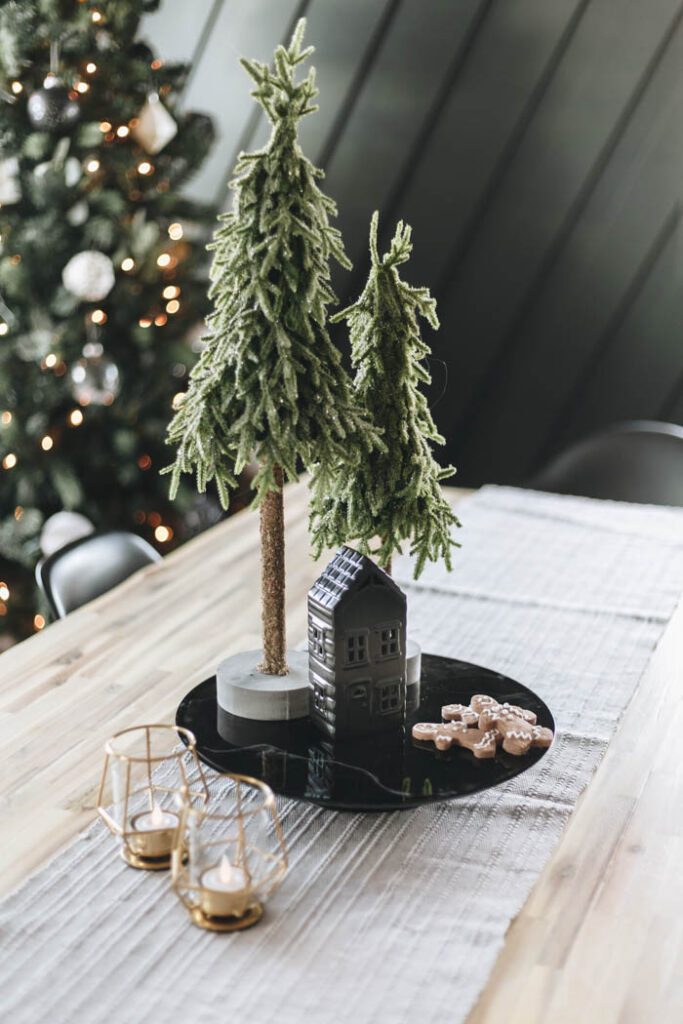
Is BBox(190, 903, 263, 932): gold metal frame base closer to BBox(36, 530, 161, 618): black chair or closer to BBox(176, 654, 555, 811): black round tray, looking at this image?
BBox(176, 654, 555, 811): black round tray

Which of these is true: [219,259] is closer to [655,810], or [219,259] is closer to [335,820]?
[335,820]

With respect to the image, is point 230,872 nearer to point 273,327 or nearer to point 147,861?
point 147,861

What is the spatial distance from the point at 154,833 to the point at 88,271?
6.26 ft

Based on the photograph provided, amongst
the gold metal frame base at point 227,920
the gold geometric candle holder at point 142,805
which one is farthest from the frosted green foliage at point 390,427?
the gold metal frame base at point 227,920

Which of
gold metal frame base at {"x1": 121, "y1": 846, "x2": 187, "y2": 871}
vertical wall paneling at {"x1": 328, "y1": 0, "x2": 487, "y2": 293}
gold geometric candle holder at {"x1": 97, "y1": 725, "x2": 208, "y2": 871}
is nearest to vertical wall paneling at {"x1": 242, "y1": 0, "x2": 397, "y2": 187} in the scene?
vertical wall paneling at {"x1": 328, "y1": 0, "x2": 487, "y2": 293}

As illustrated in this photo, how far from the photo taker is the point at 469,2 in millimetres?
3295

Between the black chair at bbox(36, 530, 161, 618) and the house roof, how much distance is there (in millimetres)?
911

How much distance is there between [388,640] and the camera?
133 cm

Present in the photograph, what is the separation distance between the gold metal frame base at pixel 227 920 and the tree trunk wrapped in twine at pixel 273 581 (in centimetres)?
35

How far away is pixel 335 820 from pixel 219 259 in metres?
0.63

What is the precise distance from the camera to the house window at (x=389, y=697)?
4.42 feet

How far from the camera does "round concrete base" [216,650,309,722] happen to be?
54.1 inches

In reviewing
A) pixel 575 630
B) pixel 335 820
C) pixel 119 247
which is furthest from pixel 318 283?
pixel 119 247

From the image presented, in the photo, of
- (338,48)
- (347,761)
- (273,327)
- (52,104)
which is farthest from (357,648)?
(338,48)
